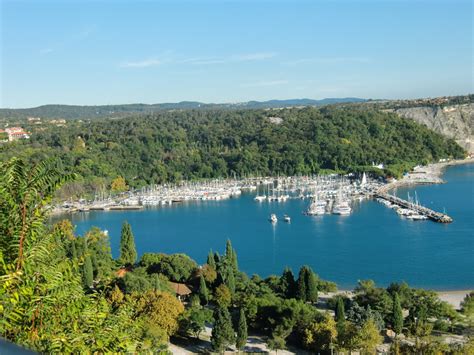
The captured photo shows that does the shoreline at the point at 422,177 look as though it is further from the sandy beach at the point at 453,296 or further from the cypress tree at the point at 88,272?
the cypress tree at the point at 88,272

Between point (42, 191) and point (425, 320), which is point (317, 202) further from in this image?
point (42, 191)

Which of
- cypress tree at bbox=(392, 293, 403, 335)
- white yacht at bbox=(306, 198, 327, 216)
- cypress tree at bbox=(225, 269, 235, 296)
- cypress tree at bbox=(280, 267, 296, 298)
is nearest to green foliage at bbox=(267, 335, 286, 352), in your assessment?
cypress tree at bbox=(392, 293, 403, 335)

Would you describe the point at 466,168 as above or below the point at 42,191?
below

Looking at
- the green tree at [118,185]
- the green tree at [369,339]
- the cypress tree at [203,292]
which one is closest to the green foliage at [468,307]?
the green tree at [369,339]

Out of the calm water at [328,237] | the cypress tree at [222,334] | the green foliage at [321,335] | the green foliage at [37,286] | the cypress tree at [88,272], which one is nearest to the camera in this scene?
the green foliage at [37,286]

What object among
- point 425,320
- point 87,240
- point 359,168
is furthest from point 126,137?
point 425,320

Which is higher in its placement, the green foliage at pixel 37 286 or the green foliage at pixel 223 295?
the green foliage at pixel 37 286

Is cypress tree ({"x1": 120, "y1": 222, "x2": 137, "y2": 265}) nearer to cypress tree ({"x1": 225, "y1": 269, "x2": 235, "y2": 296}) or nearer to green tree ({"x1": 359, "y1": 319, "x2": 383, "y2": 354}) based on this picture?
cypress tree ({"x1": 225, "y1": 269, "x2": 235, "y2": 296})
